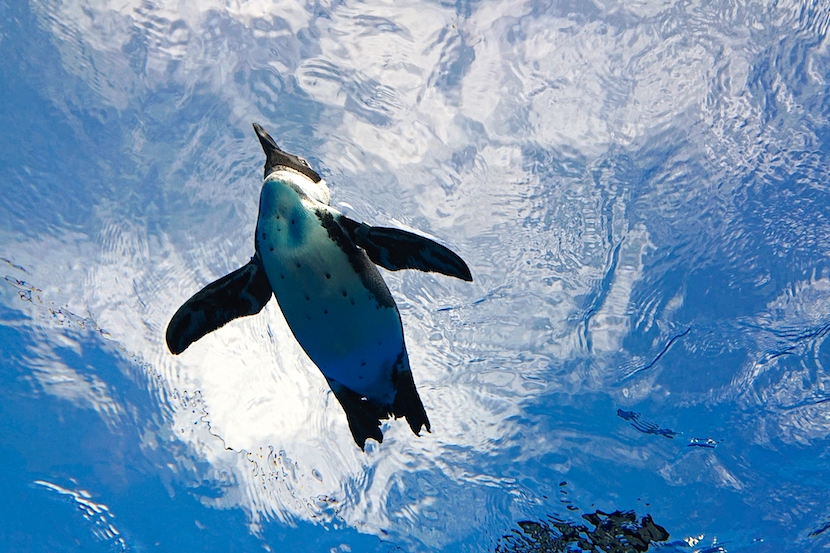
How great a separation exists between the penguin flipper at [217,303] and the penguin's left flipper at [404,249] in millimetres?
903

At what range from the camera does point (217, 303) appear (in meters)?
4.89

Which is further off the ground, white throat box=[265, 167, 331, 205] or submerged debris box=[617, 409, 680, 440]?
submerged debris box=[617, 409, 680, 440]

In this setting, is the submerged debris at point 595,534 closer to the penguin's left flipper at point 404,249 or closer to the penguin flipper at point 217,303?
the penguin's left flipper at point 404,249

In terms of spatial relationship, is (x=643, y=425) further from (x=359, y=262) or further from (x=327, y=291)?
(x=327, y=291)

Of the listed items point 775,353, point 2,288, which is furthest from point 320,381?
point 775,353

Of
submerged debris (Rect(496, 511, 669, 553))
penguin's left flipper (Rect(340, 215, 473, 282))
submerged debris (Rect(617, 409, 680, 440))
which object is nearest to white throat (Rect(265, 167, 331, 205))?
penguin's left flipper (Rect(340, 215, 473, 282))

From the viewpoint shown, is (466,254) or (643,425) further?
(643,425)

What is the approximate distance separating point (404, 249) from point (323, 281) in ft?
2.27

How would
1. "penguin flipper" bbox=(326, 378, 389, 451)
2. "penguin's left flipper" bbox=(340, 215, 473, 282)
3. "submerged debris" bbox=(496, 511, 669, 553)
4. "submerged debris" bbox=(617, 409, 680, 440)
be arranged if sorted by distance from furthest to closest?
"submerged debris" bbox=(496, 511, 669, 553)
"submerged debris" bbox=(617, 409, 680, 440)
"penguin flipper" bbox=(326, 378, 389, 451)
"penguin's left flipper" bbox=(340, 215, 473, 282)

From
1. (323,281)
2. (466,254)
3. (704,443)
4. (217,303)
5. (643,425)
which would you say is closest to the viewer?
(323,281)

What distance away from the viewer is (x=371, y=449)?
1162 cm

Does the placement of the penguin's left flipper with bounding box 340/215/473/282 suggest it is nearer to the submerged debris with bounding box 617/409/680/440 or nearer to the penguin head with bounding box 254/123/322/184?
the penguin head with bounding box 254/123/322/184

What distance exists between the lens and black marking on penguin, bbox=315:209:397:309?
438cm

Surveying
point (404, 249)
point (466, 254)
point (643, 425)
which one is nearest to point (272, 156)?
point (404, 249)
